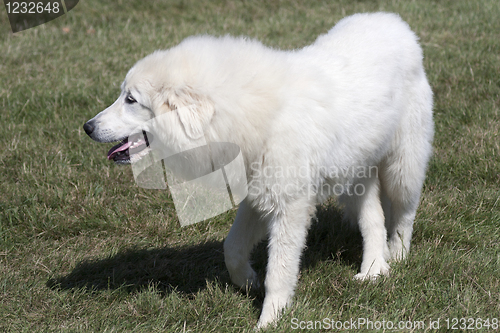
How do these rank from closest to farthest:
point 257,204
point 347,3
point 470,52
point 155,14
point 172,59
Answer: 1. point 172,59
2. point 257,204
3. point 470,52
4. point 155,14
5. point 347,3

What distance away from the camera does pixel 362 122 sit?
2.67m

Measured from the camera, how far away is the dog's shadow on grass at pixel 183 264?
3.00 meters

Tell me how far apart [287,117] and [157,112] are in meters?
0.60

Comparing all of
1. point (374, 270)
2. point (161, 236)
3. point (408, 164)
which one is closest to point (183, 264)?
point (161, 236)

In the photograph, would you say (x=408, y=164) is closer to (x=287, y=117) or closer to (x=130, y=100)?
(x=287, y=117)

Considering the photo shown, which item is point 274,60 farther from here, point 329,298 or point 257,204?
point 329,298

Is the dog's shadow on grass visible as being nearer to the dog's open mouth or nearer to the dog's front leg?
the dog's front leg

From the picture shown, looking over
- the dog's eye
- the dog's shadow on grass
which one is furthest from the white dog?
the dog's shadow on grass

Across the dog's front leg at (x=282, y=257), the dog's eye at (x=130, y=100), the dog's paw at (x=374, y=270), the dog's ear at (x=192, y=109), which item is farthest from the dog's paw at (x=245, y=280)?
the dog's eye at (x=130, y=100)

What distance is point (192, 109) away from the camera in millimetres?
2279

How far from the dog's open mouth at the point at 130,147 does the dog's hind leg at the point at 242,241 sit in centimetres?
67

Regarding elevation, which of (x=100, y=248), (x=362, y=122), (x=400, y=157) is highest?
(x=362, y=122)

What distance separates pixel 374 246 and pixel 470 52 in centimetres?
374

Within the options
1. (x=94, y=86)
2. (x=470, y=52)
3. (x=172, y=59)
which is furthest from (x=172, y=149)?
(x=470, y=52)
